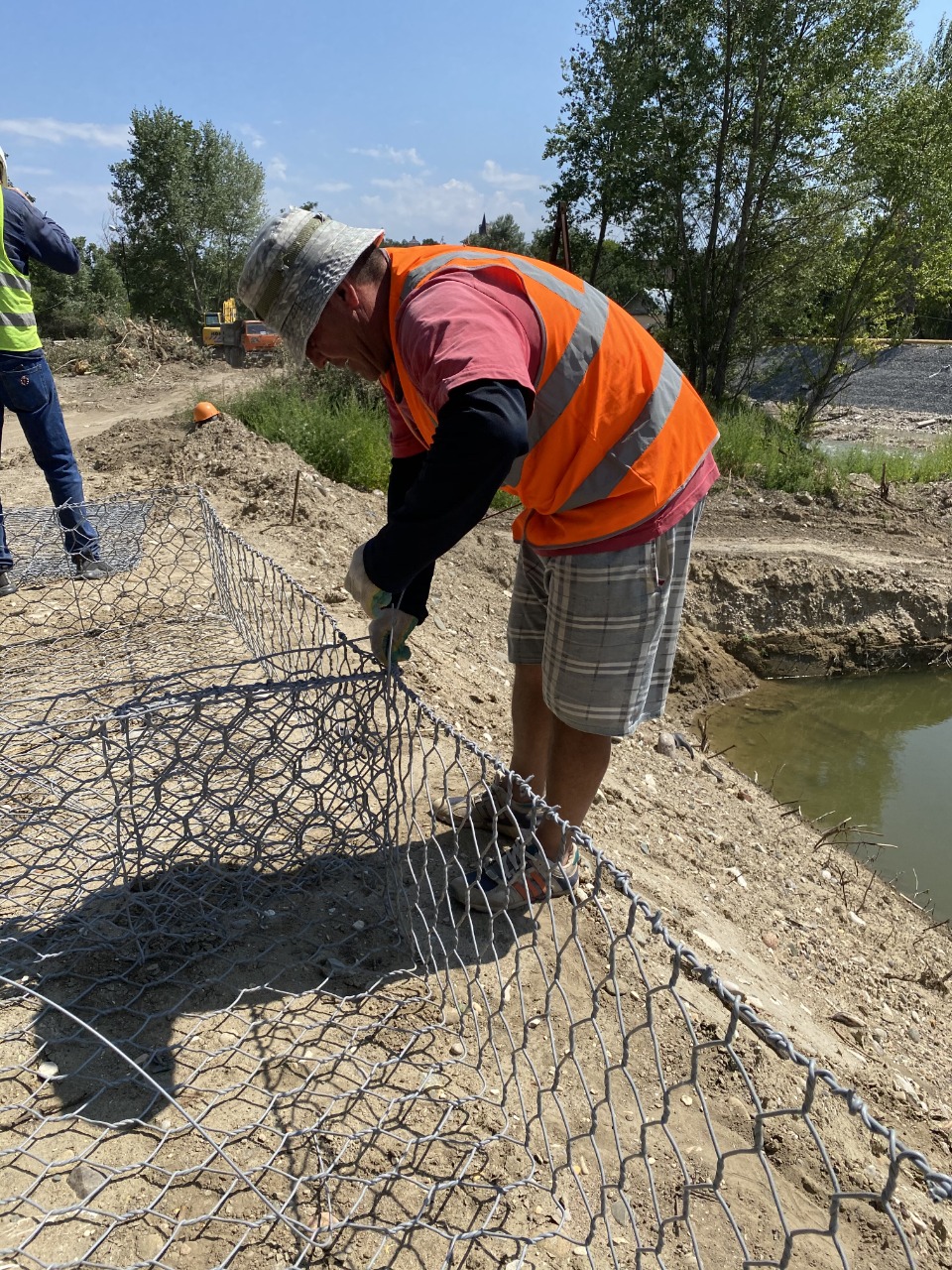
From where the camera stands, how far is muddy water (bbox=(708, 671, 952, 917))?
4.20 m

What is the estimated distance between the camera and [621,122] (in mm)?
12156

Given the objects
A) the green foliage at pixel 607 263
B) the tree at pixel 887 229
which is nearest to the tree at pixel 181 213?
the green foliage at pixel 607 263

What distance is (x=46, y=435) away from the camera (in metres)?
3.79

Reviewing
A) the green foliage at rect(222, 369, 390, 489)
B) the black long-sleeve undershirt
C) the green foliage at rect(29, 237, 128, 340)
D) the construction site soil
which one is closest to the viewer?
the black long-sleeve undershirt

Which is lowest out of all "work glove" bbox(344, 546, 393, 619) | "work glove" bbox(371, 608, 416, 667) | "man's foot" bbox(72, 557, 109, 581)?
"man's foot" bbox(72, 557, 109, 581)

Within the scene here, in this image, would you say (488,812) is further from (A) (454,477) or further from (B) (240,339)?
(B) (240,339)

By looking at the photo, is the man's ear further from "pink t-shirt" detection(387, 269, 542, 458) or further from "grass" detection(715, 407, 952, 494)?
"grass" detection(715, 407, 952, 494)

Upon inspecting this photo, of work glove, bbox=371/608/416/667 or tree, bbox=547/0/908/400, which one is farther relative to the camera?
tree, bbox=547/0/908/400

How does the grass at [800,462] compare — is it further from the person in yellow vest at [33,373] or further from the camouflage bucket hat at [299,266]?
the camouflage bucket hat at [299,266]

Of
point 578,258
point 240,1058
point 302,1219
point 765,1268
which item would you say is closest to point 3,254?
point 240,1058

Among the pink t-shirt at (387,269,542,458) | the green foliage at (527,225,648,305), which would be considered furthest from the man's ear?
the green foliage at (527,225,648,305)

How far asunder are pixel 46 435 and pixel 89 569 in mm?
632

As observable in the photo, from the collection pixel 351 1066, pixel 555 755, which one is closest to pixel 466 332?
pixel 555 755

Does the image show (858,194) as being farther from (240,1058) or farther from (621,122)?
(240,1058)
